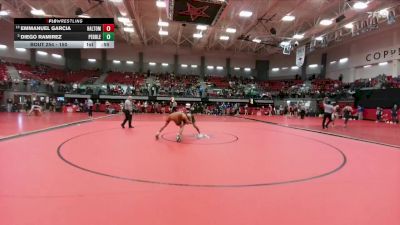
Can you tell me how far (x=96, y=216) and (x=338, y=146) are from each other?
326 inches

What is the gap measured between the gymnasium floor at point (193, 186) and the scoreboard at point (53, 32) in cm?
391

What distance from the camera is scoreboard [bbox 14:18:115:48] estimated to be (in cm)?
965

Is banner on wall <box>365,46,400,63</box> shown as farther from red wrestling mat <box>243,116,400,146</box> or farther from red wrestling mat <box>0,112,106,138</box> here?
red wrestling mat <box>0,112,106,138</box>

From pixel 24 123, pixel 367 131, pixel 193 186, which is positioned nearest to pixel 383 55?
pixel 367 131

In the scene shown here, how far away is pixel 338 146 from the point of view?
9.23 m

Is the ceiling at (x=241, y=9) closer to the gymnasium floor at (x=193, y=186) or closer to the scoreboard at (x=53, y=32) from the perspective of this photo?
the scoreboard at (x=53, y=32)

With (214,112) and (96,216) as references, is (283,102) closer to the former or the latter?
(214,112)

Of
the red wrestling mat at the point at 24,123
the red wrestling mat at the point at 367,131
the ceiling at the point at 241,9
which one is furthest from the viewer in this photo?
the ceiling at the point at 241,9

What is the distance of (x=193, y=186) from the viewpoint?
443 cm

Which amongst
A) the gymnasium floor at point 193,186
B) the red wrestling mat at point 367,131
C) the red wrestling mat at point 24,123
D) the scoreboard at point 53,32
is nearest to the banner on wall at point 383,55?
the red wrestling mat at point 367,131

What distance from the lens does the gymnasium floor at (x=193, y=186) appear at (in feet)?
10.8

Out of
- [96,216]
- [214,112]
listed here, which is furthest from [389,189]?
[214,112]

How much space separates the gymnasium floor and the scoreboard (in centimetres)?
391

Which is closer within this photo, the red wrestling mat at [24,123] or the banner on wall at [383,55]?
the red wrestling mat at [24,123]
